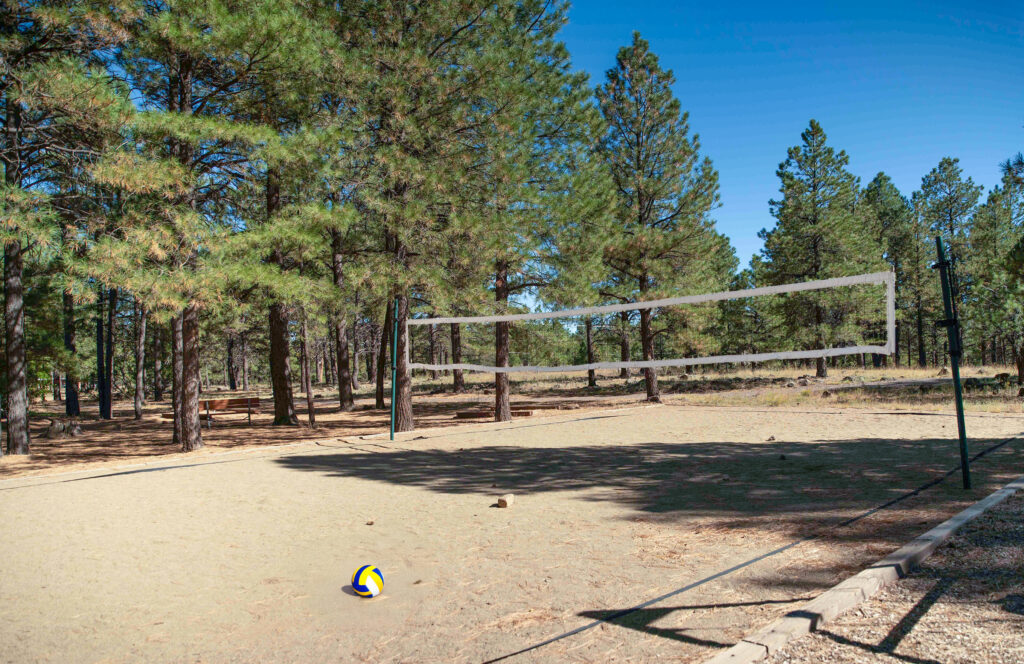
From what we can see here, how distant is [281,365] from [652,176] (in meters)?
13.4

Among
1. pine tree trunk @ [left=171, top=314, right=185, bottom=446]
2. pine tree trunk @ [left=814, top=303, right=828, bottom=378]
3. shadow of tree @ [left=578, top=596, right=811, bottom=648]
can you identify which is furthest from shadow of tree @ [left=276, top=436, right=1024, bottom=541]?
pine tree trunk @ [left=814, top=303, right=828, bottom=378]

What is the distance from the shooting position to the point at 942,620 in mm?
2902

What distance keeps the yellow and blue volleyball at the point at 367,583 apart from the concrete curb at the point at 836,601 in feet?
6.81

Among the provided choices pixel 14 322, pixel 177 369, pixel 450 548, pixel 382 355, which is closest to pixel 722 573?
pixel 450 548

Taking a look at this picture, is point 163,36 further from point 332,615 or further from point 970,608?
A: point 970,608

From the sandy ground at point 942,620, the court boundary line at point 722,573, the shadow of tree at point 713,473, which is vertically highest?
the sandy ground at point 942,620

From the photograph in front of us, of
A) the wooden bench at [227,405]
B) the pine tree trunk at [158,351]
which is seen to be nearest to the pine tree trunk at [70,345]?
the pine tree trunk at [158,351]

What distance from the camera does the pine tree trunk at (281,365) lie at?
15.2 metres

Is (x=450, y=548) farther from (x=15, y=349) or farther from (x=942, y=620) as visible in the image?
(x=15, y=349)

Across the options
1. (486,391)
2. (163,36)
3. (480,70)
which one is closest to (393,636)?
(163,36)

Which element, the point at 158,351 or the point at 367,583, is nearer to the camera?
the point at 367,583

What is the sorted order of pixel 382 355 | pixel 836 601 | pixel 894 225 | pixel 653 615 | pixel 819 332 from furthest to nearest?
pixel 894 225
pixel 819 332
pixel 382 355
pixel 653 615
pixel 836 601

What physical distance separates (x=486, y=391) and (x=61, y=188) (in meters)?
20.3

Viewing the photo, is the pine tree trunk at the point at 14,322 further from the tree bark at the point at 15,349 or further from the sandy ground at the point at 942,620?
the sandy ground at the point at 942,620
